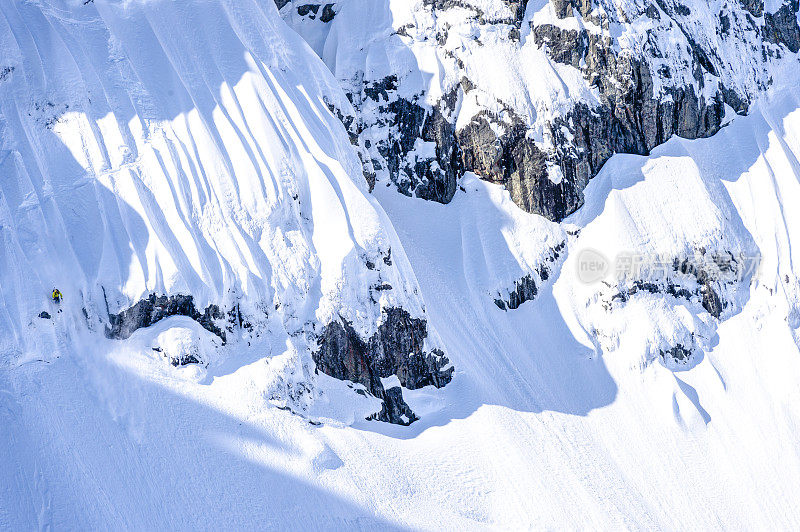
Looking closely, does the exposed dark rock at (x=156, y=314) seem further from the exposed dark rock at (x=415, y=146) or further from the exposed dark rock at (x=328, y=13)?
the exposed dark rock at (x=328, y=13)

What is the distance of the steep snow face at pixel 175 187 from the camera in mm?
37938

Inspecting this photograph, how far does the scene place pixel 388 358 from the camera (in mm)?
41906

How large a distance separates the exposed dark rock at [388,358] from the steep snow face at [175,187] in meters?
0.38

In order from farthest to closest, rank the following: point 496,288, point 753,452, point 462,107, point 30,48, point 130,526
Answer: point 462,107
point 496,288
point 753,452
point 30,48
point 130,526

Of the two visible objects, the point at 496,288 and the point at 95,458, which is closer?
the point at 95,458

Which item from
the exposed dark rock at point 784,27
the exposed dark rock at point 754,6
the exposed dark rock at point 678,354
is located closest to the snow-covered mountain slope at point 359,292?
the exposed dark rock at point 678,354

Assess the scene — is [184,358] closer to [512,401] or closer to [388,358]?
[388,358]

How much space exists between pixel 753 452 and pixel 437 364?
61.5 feet

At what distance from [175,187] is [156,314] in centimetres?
698

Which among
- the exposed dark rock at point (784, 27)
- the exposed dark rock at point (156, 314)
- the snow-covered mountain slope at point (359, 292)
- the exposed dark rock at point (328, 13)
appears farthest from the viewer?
the exposed dark rock at point (784, 27)

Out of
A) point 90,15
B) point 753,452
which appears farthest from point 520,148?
point 90,15

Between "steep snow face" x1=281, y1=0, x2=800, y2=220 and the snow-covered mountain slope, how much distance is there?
25 centimetres

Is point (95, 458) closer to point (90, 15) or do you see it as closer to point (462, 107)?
point (90, 15)

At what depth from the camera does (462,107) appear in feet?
168
